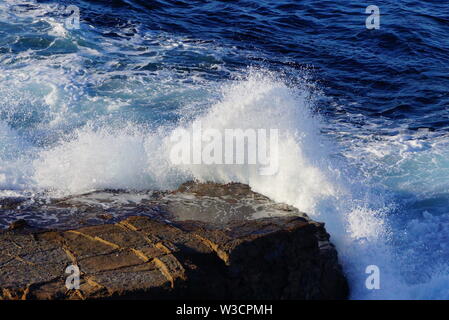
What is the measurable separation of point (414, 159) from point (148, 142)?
3.82 metres

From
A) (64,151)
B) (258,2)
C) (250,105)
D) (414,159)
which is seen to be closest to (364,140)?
(414,159)

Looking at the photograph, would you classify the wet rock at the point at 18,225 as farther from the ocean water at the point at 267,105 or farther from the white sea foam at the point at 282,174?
the white sea foam at the point at 282,174

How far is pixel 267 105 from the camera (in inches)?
316

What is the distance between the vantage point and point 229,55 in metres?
12.1

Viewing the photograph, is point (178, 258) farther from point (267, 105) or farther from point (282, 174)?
point (267, 105)

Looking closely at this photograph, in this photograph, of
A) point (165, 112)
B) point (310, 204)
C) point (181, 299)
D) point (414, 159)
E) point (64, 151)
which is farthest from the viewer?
point (165, 112)

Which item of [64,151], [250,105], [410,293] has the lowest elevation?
[410,293]

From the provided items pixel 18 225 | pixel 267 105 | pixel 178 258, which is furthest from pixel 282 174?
pixel 18 225

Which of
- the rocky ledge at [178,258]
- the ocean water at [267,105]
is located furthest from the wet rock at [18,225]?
the ocean water at [267,105]

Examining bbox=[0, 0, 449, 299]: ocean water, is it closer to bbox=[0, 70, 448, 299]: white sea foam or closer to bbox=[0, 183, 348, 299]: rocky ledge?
bbox=[0, 70, 448, 299]: white sea foam

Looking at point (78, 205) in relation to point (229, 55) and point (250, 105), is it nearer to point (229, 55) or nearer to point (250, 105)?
point (250, 105)

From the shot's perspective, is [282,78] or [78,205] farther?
[282,78]

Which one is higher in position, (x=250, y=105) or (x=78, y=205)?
(x=250, y=105)

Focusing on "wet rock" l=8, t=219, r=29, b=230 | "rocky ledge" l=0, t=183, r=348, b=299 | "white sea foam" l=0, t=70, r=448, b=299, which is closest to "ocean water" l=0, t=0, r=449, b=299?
"white sea foam" l=0, t=70, r=448, b=299
